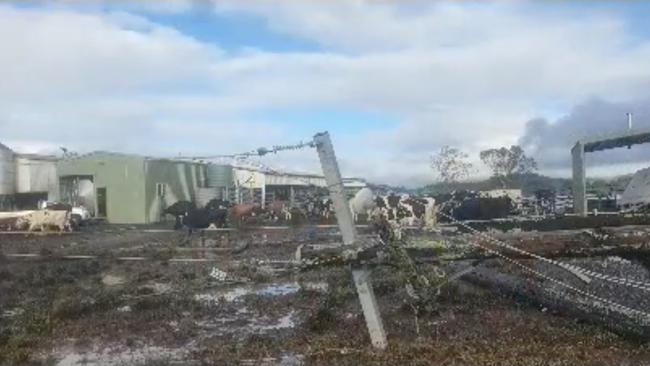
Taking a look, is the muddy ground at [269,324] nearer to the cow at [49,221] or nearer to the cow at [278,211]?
A: the cow at [49,221]

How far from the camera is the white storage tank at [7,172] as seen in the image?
5759 centimetres

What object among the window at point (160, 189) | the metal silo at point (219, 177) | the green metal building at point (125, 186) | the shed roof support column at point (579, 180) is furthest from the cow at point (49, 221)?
the shed roof support column at point (579, 180)

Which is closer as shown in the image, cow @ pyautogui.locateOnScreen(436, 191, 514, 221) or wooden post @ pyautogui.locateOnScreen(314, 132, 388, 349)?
wooden post @ pyautogui.locateOnScreen(314, 132, 388, 349)

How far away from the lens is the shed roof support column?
27.0 m

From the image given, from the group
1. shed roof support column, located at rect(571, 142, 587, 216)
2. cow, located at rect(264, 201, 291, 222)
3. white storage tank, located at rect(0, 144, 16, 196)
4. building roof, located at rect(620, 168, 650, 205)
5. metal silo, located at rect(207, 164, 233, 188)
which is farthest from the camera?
white storage tank, located at rect(0, 144, 16, 196)

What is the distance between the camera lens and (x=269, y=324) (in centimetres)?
1119

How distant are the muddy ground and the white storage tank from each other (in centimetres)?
4310

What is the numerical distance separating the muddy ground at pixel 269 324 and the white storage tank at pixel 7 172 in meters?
43.1

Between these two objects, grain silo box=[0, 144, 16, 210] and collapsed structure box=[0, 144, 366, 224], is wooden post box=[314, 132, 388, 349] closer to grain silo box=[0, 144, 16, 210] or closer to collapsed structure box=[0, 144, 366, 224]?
collapsed structure box=[0, 144, 366, 224]

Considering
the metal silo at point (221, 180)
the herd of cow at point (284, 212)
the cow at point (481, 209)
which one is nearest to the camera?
the cow at point (481, 209)

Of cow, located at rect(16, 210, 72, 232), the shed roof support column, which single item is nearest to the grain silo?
cow, located at rect(16, 210, 72, 232)

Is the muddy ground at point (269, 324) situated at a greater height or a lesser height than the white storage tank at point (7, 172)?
lesser

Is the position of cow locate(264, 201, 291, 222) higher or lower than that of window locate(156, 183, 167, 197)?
lower

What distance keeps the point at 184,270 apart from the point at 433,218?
1090 cm
